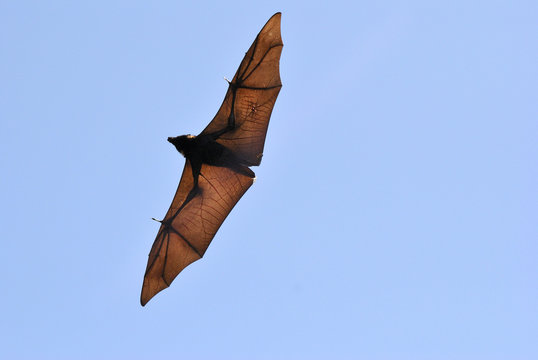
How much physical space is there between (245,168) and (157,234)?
2687 mm

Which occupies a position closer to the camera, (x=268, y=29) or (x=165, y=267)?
(x=268, y=29)

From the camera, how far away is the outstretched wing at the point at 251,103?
45.1 ft

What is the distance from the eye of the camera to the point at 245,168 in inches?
566

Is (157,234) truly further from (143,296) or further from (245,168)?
(245,168)

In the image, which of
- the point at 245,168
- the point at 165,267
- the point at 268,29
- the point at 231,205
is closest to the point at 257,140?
the point at 245,168

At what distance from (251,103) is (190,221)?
3.16 meters

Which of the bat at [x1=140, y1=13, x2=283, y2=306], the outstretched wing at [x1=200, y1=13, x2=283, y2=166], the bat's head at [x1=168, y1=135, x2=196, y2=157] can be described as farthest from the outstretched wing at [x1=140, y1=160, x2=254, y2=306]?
the outstretched wing at [x1=200, y1=13, x2=283, y2=166]

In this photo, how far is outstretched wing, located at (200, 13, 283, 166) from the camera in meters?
13.8

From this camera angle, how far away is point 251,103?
559 inches

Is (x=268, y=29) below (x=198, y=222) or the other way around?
the other way around

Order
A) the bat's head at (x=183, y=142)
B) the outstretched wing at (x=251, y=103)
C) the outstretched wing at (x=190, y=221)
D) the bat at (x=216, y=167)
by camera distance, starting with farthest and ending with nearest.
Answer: the outstretched wing at (x=190, y=221), the bat at (x=216, y=167), the bat's head at (x=183, y=142), the outstretched wing at (x=251, y=103)

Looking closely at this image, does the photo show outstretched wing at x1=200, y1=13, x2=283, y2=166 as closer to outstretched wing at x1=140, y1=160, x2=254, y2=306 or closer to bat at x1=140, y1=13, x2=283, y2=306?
bat at x1=140, y1=13, x2=283, y2=306

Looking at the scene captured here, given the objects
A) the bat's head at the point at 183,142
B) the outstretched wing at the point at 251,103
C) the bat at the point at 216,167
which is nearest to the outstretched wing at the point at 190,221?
the bat at the point at 216,167

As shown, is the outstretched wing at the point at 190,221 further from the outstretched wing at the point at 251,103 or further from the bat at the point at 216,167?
the outstretched wing at the point at 251,103
